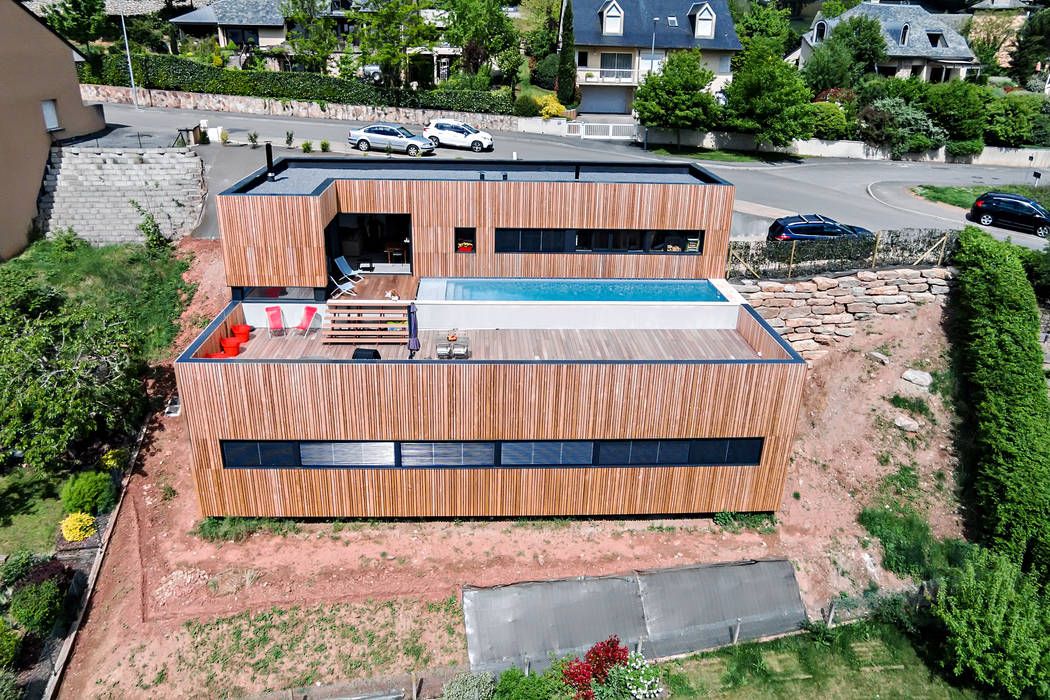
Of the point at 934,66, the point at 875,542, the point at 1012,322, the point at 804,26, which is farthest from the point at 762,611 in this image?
the point at 804,26

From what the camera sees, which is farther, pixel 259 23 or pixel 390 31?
pixel 259 23

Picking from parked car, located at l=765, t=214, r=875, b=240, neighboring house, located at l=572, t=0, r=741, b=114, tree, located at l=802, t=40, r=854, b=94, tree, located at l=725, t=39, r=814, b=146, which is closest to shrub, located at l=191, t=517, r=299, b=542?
parked car, located at l=765, t=214, r=875, b=240

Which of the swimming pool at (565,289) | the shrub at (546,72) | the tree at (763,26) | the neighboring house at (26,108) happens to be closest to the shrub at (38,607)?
the swimming pool at (565,289)

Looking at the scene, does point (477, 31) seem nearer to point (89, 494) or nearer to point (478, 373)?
point (478, 373)

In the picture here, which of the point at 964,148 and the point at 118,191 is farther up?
the point at 964,148

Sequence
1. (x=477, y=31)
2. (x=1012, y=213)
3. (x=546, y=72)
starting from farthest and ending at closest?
1. (x=546, y=72)
2. (x=477, y=31)
3. (x=1012, y=213)

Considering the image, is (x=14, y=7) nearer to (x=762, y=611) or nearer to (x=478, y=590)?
(x=478, y=590)

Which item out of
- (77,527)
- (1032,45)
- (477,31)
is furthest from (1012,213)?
(1032,45)
